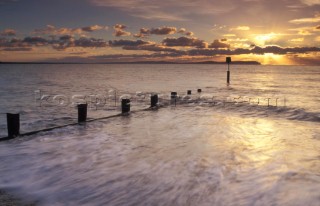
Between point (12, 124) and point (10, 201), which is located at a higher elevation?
point (12, 124)

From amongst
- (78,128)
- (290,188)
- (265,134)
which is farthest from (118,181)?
(265,134)

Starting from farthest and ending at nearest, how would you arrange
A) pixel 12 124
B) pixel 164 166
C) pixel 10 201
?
1. pixel 12 124
2. pixel 164 166
3. pixel 10 201

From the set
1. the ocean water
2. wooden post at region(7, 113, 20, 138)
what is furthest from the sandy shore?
wooden post at region(7, 113, 20, 138)

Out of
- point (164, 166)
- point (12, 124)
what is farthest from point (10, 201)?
point (12, 124)

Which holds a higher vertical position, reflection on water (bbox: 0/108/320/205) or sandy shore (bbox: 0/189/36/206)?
sandy shore (bbox: 0/189/36/206)

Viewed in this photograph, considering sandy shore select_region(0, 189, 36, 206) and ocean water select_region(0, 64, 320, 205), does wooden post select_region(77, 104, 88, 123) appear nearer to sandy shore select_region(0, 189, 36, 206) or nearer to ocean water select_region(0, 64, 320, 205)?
ocean water select_region(0, 64, 320, 205)

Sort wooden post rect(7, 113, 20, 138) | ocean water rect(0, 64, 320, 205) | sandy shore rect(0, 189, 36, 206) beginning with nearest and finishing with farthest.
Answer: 1. sandy shore rect(0, 189, 36, 206)
2. ocean water rect(0, 64, 320, 205)
3. wooden post rect(7, 113, 20, 138)

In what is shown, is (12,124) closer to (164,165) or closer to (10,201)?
(10,201)

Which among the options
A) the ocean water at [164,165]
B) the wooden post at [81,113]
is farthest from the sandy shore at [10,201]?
the wooden post at [81,113]

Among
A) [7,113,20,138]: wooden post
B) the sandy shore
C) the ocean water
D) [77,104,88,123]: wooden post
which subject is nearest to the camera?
the sandy shore

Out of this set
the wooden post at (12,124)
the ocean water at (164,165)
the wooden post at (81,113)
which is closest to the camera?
the ocean water at (164,165)

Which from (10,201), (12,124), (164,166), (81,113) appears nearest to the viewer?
(10,201)

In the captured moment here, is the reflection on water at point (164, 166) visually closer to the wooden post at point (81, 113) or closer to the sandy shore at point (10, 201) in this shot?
the sandy shore at point (10, 201)

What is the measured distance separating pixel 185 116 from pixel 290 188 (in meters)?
10.8
